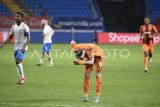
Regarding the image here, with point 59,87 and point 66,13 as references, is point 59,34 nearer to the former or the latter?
point 66,13

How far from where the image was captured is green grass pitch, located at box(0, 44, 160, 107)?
14078 mm

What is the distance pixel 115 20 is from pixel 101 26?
3.46 meters

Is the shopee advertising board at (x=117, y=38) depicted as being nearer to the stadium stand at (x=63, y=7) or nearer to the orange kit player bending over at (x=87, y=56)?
the stadium stand at (x=63, y=7)

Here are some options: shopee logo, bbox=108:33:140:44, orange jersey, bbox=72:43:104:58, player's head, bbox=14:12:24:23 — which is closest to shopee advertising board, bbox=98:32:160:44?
shopee logo, bbox=108:33:140:44

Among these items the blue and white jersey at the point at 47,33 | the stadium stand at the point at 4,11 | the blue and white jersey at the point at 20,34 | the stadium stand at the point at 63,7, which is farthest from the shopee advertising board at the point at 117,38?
the blue and white jersey at the point at 20,34

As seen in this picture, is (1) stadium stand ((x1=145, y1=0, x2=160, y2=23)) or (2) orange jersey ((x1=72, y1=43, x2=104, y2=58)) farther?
(1) stadium stand ((x1=145, y1=0, x2=160, y2=23))

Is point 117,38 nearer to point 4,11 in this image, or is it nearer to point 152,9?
point 152,9

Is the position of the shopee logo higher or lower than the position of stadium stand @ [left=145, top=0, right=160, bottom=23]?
lower

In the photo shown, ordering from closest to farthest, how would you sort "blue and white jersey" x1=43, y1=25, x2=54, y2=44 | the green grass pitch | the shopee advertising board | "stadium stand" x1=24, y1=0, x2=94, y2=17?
the green grass pitch < "blue and white jersey" x1=43, y1=25, x2=54, y2=44 < the shopee advertising board < "stadium stand" x1=24, y1=0, x2=94, y2=17

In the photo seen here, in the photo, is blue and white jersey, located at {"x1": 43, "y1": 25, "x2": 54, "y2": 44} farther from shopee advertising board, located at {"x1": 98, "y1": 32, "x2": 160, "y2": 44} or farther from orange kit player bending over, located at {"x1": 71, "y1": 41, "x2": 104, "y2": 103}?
shopee advertising board, located at {"x1": 98, "y1": 32, "x2": 160, "y2": 44}

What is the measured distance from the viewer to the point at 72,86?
17688mm

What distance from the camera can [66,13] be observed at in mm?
51375

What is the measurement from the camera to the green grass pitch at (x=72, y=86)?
14.1 m

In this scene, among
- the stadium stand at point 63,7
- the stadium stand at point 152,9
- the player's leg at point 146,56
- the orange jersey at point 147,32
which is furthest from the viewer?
the stadium stand at point 152,9
